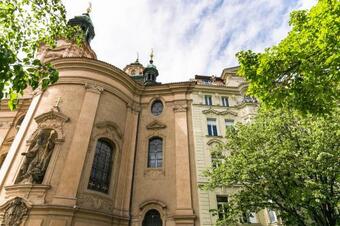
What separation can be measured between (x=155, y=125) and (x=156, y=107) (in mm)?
2361

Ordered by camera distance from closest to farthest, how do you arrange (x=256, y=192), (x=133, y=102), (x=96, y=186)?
(x=256, y=192)
(x=96, y=186)
(x=133, y=102)

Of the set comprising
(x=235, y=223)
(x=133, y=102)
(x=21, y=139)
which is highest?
(x=133, y=102)

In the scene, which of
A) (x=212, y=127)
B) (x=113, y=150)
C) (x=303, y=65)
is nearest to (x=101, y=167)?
(x=113, y=150)

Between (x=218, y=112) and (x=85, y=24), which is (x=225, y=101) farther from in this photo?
(x=85, y=24)

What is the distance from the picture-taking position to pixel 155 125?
832 inches

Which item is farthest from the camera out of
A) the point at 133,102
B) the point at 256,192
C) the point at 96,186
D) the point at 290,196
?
the point at 133,102

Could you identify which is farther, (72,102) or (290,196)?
(72,102)

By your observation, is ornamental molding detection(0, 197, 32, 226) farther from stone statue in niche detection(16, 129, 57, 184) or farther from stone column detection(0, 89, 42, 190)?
stone column detection(0, 89, 42, 190)

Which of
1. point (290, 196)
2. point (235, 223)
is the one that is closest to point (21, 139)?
point (235, 223)

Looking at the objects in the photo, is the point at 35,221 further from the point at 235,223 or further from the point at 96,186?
the point at 235,223

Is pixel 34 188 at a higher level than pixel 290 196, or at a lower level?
higher

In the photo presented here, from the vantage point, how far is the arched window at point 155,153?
19375 mm

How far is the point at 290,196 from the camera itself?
1066 cm

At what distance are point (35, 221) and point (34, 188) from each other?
200 cm
